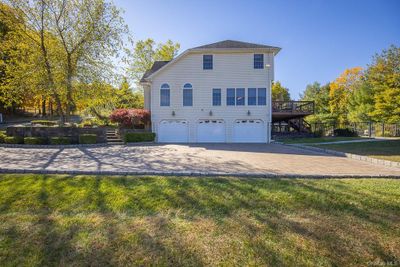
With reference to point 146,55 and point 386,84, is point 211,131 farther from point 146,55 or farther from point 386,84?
point 386,84

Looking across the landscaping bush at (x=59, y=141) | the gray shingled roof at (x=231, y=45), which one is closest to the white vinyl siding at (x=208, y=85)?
the gray shingled roof at (x=231, y=45)

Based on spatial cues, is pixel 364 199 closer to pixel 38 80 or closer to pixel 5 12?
pixel 38 80

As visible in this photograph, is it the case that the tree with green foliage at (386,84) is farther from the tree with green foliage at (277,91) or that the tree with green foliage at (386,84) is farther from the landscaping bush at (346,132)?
the tree with green foliage at (277,91)

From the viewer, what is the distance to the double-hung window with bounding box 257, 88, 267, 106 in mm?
16559

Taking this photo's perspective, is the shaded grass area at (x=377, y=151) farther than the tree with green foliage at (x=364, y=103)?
No

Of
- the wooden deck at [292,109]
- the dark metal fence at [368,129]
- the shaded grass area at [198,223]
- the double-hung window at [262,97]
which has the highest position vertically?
the double-hung window at [262,97]

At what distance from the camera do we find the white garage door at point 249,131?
55.0 feet

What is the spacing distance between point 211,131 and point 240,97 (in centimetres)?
359

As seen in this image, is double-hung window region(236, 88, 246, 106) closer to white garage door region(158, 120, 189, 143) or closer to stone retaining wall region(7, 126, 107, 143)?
white garage door region(158, 120, 189, 143)

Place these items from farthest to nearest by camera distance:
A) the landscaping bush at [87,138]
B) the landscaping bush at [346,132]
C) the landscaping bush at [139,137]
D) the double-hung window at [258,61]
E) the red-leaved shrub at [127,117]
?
1. the landscaping bush at [346,132]
2. the double-hung window at [258,61]
3. the red-leaved shrub at [127,117]
4. the landscaping bush at [139,137]
5. the landscaping bush at [87,138]

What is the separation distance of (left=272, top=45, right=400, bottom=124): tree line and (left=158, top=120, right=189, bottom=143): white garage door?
18.2 meters

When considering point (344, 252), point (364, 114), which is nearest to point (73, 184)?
point (344, 252)

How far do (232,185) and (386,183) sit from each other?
4.00m

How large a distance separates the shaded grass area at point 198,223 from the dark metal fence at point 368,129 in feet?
54.8
